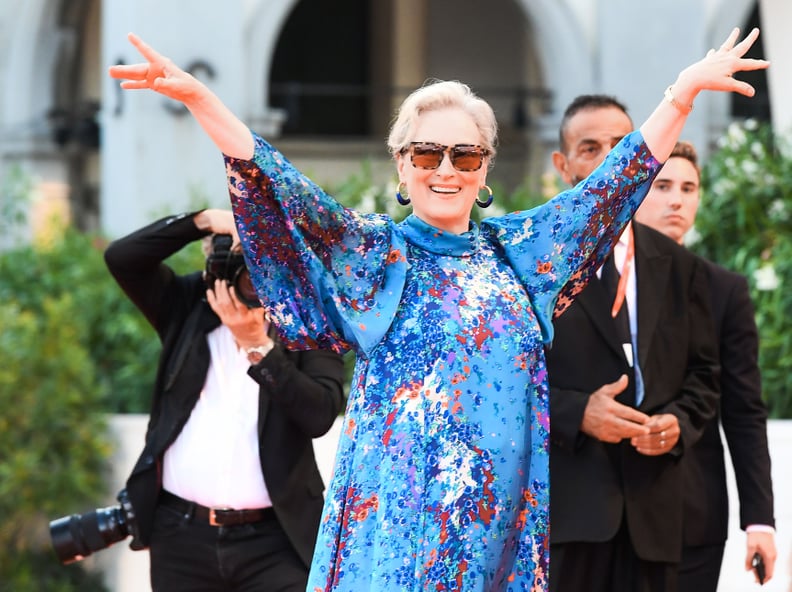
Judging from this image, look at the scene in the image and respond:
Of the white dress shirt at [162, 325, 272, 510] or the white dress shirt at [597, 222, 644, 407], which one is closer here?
the white dress shirt at [597, 222, 644, 407]

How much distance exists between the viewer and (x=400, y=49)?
16.2 m

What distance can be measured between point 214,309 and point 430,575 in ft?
4.83

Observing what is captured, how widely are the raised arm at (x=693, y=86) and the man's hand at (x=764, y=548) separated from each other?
5.26ft

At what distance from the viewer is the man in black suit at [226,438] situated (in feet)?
14.0

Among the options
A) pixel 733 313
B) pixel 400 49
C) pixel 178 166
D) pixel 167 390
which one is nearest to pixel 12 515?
pixel 167 390

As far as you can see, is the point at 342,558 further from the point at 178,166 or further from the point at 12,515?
the point at 178,166

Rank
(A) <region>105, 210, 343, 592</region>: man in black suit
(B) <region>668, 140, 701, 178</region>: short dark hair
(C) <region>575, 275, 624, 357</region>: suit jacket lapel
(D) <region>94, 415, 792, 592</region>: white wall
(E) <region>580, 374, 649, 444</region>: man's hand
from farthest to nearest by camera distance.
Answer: (D) <region>94, 415, 792, 592</region>: white wall
(B) <region>668, 140, 701, 178</region>: short dark hair
(A) <region>105, 210, 343, 592</region>: man in black suit
(C) <region>575, 275, 624, 357</region>: suit jacket lapel
(E) <region>580, 374, 649, 444</region>: man's hand

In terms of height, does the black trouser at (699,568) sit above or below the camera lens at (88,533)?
below

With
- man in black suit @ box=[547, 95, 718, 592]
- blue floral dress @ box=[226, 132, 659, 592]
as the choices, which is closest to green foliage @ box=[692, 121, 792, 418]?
man in black suit @ box=[547, 95, 718, 592]

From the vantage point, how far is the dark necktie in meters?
4.21

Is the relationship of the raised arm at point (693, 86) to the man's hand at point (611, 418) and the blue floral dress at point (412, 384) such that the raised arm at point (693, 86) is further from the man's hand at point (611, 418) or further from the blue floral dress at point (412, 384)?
→ the man's hand at point (611, 418)

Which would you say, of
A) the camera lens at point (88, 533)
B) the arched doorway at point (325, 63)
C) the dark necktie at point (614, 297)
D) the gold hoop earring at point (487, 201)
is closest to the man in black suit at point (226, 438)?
the camera lens at point (88, 533)

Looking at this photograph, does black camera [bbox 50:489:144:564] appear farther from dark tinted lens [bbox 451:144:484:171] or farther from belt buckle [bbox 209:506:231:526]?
dark tinted lens [bbox 451:144:484:171]

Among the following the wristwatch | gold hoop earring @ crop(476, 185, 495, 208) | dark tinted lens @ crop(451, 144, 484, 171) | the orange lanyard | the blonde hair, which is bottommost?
the wristwatch
